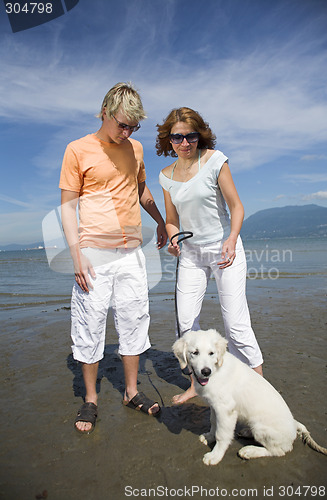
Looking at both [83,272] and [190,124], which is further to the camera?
[190,124]

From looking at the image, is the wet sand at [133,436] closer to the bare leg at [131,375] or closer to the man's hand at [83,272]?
the bare leg at [131,375]

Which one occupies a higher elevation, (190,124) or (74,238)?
(190,124)

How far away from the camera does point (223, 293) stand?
11.3 ft

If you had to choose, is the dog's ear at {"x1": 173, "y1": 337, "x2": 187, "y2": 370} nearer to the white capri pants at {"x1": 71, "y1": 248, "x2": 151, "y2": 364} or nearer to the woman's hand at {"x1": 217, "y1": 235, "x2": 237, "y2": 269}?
the white capri pants at {"x1": 71, "y1": 248, "x2": 151, "y2": 364}

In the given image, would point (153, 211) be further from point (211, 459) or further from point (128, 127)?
point (211, 459)

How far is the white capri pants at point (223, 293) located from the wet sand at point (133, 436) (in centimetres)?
84

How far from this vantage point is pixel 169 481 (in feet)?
7.98

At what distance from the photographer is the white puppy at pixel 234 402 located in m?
2.62

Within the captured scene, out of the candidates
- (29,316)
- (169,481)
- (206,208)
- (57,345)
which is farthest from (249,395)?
(29,316)

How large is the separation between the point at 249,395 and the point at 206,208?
1908 mm

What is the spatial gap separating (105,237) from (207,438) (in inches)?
86.7

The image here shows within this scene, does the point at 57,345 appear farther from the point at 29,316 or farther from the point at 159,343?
the point at 29,316

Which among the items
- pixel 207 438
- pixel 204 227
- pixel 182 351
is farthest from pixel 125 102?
pixel 207 438

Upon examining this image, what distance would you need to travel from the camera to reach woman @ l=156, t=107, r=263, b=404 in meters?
3.35
